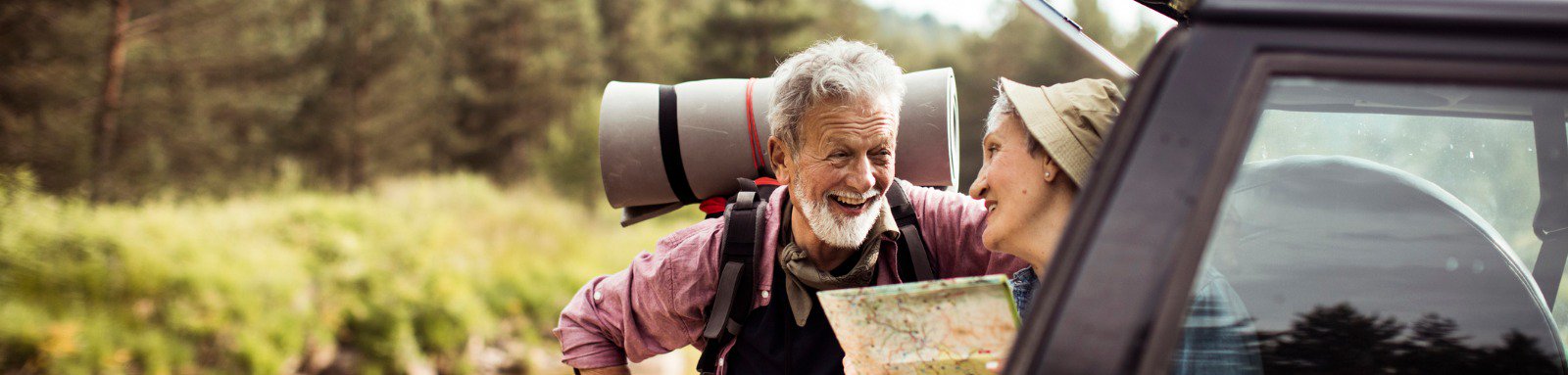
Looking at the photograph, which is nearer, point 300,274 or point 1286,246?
point 1286,246

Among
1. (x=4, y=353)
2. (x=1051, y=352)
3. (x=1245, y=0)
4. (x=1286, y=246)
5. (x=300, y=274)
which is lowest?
(x=4, y=353)

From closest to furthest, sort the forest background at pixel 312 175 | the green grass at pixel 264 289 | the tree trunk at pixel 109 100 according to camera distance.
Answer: the green grass at pixel 264 289 < the forest background at pixel 312 175 < the tree trunk at pixel 109 100

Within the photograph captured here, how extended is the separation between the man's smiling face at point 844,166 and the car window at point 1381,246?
887mm

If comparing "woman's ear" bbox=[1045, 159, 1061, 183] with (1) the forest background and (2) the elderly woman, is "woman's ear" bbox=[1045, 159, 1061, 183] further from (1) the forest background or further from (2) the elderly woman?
(1) the forest background

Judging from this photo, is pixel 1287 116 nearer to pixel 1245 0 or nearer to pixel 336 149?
pixel 1245 0

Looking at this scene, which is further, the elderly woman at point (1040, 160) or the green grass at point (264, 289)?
the green grass at point (264, 289)

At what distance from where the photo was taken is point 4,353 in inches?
293

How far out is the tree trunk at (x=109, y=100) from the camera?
1427cm

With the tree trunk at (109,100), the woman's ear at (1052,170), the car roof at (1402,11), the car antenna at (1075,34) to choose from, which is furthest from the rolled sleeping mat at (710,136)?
the tree trunk at (109,100)

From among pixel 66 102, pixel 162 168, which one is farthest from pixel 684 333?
pixel 162 168

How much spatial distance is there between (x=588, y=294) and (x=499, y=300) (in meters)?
9.65

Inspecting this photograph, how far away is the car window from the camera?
1.54m

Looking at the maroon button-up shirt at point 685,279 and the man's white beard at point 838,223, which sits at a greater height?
the man's white beard at point 838,223

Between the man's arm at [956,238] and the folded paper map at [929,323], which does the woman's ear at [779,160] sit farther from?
the folded paper map at [929,323]
